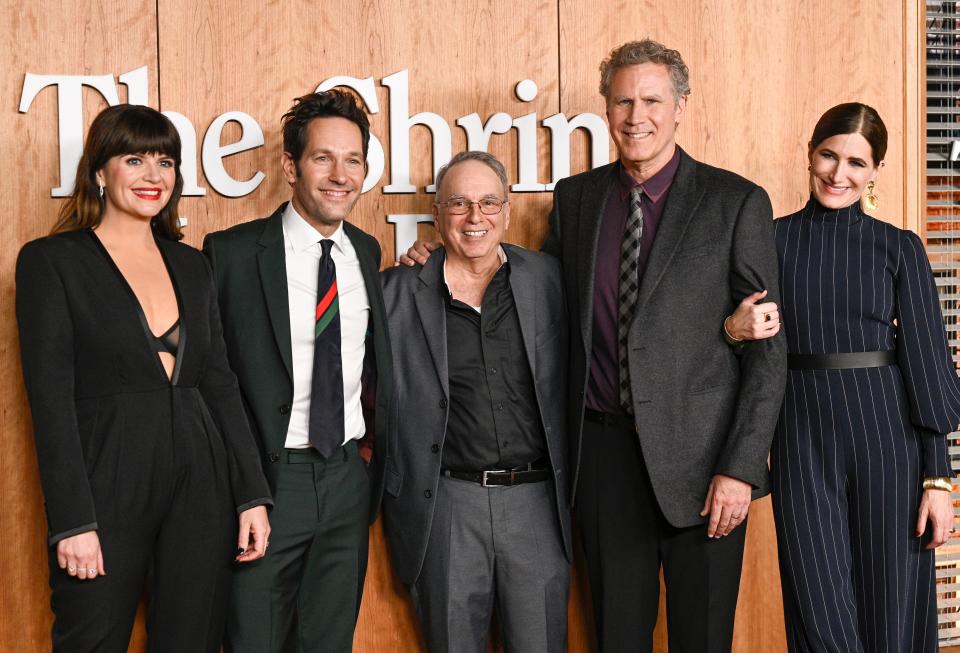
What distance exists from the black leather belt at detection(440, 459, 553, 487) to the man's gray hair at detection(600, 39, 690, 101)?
113 cm

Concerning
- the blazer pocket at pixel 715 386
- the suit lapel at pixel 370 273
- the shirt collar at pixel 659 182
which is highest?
the shirt collar at pixel 659 182

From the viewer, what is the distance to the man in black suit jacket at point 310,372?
232 cm

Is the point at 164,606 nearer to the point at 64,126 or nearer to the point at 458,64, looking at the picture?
the point at 64,126

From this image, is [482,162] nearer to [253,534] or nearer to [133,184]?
[133,184]

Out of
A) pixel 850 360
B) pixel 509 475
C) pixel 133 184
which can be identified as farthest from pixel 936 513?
pixel 133 184

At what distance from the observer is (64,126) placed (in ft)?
8.89

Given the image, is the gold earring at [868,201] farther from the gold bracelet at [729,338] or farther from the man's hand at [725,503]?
the man's hand at [725,503]

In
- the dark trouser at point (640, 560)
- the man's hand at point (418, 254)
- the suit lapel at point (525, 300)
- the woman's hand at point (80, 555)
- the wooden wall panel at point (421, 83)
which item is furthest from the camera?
the wooden wall panel at point (421, 83)

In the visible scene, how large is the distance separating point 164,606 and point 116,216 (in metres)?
0.97

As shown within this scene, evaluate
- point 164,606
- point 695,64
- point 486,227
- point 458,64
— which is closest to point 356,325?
point 486,227

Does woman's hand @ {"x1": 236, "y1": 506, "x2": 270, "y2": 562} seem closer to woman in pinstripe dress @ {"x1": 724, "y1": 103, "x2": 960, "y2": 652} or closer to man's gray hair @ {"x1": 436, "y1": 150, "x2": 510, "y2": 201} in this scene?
man's gray hair @ {"x1": 436, "y1": 150, "x2": 510, "y2": 201}

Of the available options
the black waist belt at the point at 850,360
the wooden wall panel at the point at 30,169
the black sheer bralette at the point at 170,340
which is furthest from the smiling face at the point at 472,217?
the wooden wall panel at the point at 30,169

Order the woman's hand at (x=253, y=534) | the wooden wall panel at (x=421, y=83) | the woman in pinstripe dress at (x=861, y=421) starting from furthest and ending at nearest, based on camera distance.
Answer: the wooden wall panel at (x=421, y=83), the woman in pinstripe dress at (x=861, y=421), the woman's hand at (x=253, y=534)

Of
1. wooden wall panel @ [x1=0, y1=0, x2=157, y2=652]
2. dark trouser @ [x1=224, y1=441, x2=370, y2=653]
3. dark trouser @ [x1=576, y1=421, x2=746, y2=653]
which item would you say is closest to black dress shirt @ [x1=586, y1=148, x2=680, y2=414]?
dark trouser @ [x1=576, y1=421, x2=746, y2=653]
